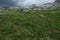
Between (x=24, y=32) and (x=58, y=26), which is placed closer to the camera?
(x=24, y=32)

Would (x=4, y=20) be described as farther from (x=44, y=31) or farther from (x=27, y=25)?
(x=44, y=31)

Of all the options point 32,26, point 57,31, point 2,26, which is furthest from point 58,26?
point 2,26

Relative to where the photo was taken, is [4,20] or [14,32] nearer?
[14,32]

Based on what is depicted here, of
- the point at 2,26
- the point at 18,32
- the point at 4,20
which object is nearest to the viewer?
the point at 18,32

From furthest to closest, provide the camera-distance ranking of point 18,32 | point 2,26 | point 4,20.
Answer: point 4,20
point 2,26
point 18,32

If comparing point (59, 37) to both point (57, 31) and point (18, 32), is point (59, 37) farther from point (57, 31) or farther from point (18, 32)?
point (18, 32)

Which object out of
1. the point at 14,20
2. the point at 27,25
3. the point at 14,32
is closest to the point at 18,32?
the point at 14,32
